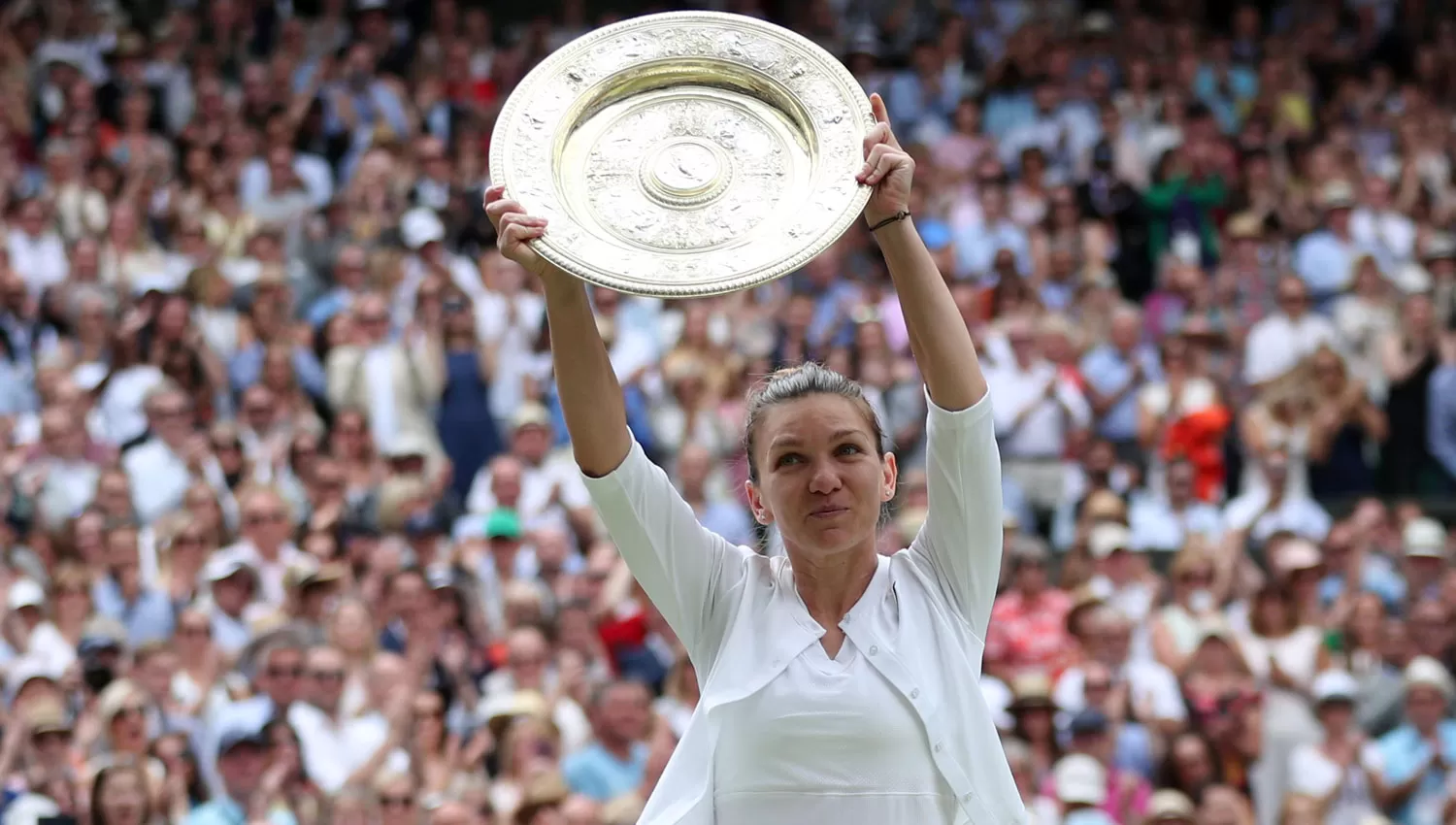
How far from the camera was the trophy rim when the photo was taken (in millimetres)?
3297

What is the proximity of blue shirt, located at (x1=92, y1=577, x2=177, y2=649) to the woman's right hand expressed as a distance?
543 centimetres

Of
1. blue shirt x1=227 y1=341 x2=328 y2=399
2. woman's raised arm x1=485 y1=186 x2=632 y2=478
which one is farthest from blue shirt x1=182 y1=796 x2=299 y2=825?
woman's raised arm x1=485 y1=186 x2=632 y2=478

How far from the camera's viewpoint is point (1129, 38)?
1442 cm

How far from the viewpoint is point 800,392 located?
3324mm

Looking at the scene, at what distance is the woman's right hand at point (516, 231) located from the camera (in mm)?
3291

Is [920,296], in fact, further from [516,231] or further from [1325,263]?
[1325,263]

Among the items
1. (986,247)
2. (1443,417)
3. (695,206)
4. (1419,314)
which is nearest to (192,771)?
(695,206)

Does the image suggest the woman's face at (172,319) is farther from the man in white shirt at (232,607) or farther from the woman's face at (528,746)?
the woman's face at (528,746)

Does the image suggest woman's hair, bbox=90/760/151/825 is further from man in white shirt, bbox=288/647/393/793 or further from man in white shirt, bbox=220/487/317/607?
man in white shirt, bbox=220/487/317/607

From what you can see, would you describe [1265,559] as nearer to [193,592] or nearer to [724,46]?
[193,592]

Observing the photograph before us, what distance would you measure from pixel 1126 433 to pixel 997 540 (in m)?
7.51

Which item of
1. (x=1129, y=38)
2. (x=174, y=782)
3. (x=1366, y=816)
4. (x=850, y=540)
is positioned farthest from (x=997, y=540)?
(x=1129, y=38)

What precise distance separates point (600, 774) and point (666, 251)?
447 centimetres

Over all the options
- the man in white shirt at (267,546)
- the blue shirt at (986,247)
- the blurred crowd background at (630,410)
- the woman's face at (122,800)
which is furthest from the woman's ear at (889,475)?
the blue shirt at (986,247)
